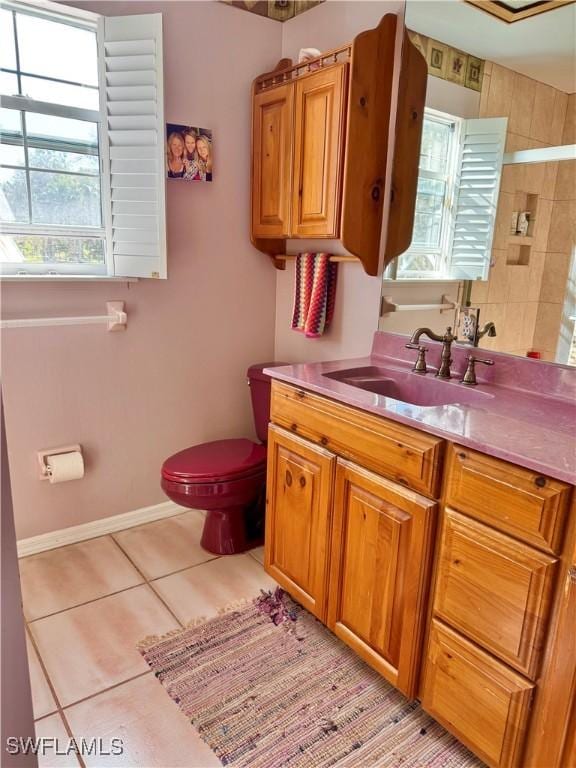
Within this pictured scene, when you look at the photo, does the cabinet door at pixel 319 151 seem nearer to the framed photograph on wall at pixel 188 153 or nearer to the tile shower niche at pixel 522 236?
the framed photograph on wall at pixel 188 153

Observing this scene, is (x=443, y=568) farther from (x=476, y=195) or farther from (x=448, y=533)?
(x=476, y=195)

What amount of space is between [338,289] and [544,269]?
3.03 feet

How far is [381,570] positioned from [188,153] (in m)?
1.85

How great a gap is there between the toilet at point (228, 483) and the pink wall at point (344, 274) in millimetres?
351

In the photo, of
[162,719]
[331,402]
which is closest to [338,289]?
[331,402]

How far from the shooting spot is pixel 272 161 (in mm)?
2293

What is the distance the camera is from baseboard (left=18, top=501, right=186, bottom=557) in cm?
226

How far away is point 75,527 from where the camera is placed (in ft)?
7.75

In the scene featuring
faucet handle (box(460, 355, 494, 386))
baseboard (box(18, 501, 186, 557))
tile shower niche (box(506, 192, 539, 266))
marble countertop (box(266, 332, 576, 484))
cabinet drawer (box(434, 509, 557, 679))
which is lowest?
baseboard (box(18, 501, 186, 557))

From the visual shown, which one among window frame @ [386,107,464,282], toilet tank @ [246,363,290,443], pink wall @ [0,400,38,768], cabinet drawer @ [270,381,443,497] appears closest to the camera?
pink wall @ [0,400,38,768]

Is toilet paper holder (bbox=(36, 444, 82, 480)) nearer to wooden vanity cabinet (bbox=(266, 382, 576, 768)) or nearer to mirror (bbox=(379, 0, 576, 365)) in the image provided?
wooden vanity cabinet (bbox=(266, 382, 576, 768))

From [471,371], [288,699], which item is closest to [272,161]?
[471,371]

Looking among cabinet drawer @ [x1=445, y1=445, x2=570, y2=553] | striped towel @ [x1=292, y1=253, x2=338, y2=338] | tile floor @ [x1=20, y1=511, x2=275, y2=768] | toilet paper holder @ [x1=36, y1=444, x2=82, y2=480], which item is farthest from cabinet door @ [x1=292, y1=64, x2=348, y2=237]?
tile floor @ [x1=20, y1=511, x2=275, y2=768]

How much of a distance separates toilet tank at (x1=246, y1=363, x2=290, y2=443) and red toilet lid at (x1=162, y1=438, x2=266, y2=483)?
0.15 meters
